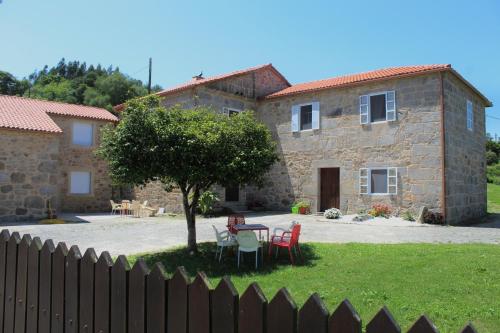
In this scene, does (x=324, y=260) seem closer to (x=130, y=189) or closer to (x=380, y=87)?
(x=380, y=87)

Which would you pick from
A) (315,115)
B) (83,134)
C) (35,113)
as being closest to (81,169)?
(83,134)

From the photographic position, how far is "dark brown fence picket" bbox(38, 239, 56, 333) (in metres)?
2.67

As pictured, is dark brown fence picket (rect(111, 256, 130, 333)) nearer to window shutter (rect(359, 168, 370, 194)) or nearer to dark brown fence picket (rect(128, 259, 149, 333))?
dark brown fence picket (rect(128, 259, 149, 333))

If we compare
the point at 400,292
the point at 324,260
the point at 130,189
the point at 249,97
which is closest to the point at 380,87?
the point at 249,97

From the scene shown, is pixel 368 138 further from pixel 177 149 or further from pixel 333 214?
pixel 177 149

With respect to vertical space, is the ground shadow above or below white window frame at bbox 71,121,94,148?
below

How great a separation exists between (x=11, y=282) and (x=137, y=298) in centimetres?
154

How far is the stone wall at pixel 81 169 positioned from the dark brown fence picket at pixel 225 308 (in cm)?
1873

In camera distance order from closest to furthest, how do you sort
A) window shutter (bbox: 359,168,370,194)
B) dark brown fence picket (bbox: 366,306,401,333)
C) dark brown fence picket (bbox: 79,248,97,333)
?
1. dark brown fence picket (bbox: 366,306,401,333)
2. dark brown fence picket (bbox: 79,248,97,333)
3. window shutter (bbox: 359,168,370,194)

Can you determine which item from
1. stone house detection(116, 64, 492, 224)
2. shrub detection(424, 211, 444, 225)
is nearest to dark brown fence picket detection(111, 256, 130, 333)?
stone house detection(116, 64, 492, 224)

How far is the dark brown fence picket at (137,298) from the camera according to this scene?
2.11 meters

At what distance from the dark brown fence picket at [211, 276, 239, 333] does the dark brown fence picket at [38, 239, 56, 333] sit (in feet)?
4.71

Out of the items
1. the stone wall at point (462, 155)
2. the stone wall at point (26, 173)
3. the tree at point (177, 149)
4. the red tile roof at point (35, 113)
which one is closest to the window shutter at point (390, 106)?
the stone wall at point (462, 155)

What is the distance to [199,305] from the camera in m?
1.86
